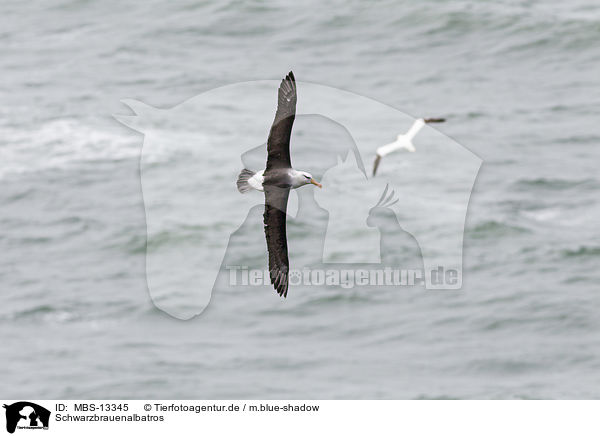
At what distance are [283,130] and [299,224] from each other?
4634cm

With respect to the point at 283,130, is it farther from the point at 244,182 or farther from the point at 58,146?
the point at 58,146

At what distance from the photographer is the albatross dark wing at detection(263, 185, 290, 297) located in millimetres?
16219

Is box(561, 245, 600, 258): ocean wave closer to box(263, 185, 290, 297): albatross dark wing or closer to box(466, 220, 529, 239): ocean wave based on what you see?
box(466, 220, 529, 239): ocean wave

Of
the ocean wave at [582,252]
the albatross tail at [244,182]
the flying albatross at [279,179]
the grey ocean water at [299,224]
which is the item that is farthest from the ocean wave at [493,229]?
the albatross tail at [244,182]

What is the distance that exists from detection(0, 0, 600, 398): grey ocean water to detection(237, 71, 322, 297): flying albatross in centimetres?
3386

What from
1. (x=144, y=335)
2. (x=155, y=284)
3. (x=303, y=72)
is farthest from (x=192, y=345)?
(x=303, y=72)

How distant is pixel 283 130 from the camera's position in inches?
634

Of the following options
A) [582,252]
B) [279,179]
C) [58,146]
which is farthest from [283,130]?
[58,146]

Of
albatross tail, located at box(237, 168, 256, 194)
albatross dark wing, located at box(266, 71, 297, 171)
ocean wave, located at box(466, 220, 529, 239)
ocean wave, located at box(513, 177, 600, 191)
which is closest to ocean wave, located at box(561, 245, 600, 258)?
ocean wave, located at box(466, 220, 529, 239)

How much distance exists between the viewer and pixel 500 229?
62.8m

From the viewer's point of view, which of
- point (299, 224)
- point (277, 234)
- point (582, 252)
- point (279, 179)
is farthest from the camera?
point (299, 224)

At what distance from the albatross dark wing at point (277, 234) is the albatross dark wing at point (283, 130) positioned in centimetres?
40

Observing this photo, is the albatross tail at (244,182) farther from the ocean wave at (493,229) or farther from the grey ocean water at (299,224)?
the ocean wave at (493,229)

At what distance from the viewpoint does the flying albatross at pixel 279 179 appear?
15.7 meters
